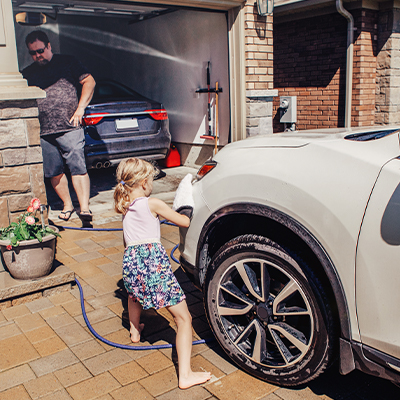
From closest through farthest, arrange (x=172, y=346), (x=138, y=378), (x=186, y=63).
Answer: (x=138, y=378) < (x=172, y=346) < (x=186, y=63)

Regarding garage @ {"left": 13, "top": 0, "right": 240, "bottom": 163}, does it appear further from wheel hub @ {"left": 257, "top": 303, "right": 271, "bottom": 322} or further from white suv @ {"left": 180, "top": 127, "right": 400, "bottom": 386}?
wheel hub @ {"left": 257, "top": 303, "right": 271, "bottom": 322}

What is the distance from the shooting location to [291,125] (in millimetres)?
9844

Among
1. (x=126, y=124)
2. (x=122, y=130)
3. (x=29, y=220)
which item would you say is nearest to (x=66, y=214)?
(x=122, y=130)

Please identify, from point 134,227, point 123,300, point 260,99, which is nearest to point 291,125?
point 260,99

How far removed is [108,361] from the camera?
3.01 meters

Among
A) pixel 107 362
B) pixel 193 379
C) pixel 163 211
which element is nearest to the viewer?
pixel 193 379

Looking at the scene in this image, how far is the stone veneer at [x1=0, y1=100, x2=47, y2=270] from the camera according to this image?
4711 mm

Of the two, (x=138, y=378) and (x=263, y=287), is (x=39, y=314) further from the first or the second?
(x=263, y=287)

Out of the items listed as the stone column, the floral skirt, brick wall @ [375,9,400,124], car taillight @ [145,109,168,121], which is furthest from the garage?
the floral skirt

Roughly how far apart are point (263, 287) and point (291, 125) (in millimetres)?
7695

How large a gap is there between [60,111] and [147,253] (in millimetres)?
3766

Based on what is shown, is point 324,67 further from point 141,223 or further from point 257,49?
point 141,223

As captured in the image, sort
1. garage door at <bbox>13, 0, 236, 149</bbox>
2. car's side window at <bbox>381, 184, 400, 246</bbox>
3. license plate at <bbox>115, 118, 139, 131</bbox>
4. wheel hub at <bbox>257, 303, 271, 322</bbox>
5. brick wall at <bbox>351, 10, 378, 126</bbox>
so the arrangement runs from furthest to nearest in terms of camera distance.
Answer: brick wall at <bbox>351, 10, 378, 126</bbox> < garage door at <bbox>13, 0, 236, 149</bbox> < license plate at <bbox>115, 118, 139, 131</bbox> < wheel hub at <bbox>257, 303, 271, 322</bbox> < car's side window at <bbox>381, 184, 400, 246</bbox>

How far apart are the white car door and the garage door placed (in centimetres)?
578
